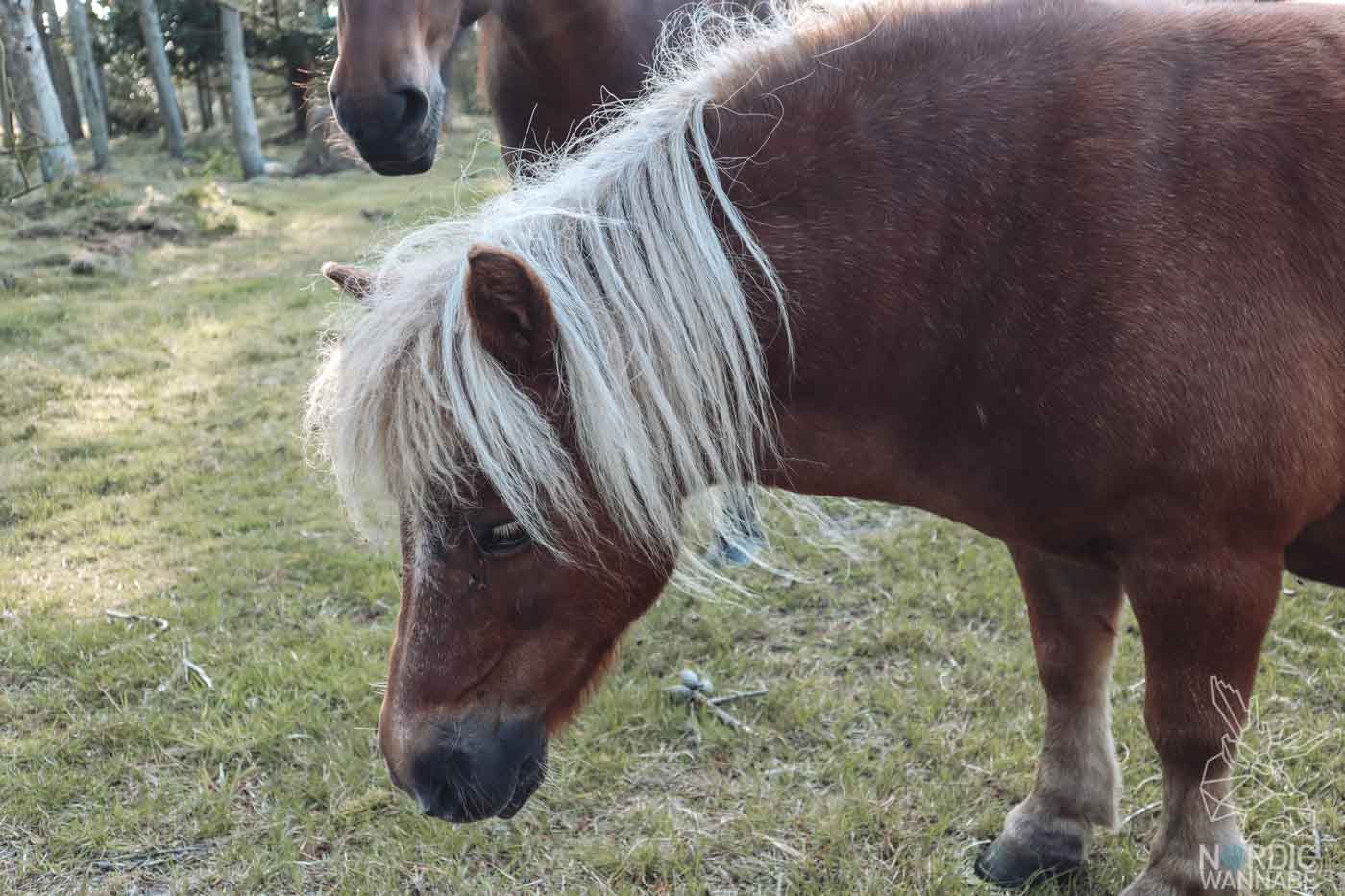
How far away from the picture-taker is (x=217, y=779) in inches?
105

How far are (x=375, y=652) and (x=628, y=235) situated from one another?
215 centimetres

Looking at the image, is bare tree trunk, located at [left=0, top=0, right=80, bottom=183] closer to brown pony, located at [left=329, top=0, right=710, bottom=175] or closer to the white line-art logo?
brown pony, located at [left=329, top=0, right=710, bottom=175]

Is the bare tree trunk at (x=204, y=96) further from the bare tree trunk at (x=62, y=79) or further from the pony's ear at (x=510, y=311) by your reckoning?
the pony's ear at (x=510, y=311)

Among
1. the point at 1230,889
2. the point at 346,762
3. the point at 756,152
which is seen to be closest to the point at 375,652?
the point at 346,762

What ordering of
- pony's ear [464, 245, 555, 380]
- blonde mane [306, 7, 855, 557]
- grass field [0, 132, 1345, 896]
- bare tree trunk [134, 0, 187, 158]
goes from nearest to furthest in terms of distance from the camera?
pony's ear [464, 245, 555, 380] < blonde mane [306, 7, 855, 557] < grass field [0, 132, 1345, 896] < bare tree trunk [134, 0, 187, 158]

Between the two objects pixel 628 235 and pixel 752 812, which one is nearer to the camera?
pixel 628 235

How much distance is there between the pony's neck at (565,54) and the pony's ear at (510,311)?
1.78 metres

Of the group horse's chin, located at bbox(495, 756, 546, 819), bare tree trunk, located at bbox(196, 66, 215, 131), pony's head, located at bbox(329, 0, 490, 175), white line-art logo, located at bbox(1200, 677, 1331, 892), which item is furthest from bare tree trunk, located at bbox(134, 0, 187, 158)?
white line-art logo, located at bbox(1200, 677, 1331, 892)

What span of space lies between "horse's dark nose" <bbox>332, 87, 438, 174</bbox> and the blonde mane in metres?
1.03

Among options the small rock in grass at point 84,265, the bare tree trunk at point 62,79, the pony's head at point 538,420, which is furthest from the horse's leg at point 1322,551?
the bare tree trunk at point 62,79

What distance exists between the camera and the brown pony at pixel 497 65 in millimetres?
2551

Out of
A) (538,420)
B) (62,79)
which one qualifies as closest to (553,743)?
(538,420)

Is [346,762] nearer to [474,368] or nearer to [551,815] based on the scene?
[551,815]

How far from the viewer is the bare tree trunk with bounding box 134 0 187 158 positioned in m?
14.3
